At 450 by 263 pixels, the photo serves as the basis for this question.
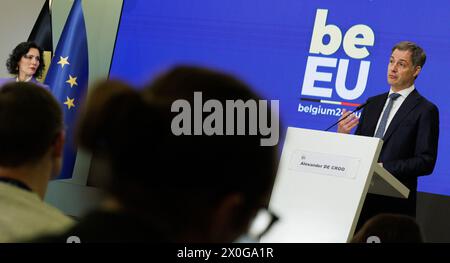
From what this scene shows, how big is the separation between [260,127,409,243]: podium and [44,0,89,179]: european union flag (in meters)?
4.10

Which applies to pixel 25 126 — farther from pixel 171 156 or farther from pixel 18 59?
pixel 18 59

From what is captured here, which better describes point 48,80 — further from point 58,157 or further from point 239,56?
point 58,157

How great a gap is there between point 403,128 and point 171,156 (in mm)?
4002

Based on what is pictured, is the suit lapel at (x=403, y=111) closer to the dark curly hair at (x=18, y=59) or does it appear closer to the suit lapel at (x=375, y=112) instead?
the suit lapel at (x=375, y=112)

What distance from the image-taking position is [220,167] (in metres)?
0.95

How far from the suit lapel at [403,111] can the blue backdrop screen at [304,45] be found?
1.07 ft

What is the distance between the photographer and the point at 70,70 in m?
6.73

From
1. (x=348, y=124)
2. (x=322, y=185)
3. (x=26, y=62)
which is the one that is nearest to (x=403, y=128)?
(x=348, y=124)

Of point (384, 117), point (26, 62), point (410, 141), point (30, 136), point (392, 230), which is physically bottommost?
point (392, 230)

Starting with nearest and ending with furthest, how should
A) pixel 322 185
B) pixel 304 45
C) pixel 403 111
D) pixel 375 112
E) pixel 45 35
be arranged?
pixel 322 185 → pixel 403 111 → pixel 375 112 → pixel 304 45 → pixel 45 35

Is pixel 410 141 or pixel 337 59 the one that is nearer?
pixel 410 141

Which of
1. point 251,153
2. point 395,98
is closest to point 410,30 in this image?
point 395,98

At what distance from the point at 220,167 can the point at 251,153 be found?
5 centimetres

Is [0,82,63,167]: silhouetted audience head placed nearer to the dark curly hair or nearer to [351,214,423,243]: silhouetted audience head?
[351,214,423,243]: silhouetted audience head
